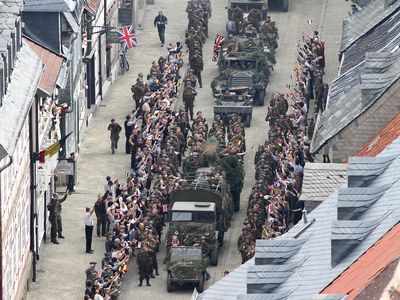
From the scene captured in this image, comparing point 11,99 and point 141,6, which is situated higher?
point 11,99

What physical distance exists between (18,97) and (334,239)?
761 inches

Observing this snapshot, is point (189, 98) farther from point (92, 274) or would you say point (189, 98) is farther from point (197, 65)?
point (92, 274)

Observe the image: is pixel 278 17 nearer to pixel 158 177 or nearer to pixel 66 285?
pixel 158 177

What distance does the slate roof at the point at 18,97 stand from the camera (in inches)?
3027

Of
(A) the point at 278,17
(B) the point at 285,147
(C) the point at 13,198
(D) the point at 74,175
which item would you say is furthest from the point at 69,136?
(A) the point at 278,17

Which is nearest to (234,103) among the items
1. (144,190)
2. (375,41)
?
(375,41)

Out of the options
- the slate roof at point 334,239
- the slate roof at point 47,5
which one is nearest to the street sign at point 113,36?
the slate roof at point 47,5

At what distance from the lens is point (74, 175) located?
10550 centimetres

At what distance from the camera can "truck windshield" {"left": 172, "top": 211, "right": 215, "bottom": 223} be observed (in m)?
93.9

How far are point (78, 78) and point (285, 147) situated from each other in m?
14.1

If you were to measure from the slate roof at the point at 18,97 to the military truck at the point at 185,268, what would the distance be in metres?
9.06

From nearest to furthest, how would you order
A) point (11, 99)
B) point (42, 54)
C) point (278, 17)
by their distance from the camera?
1. point (11, 99)
2. point (42, 54)
3. point (278, 17)

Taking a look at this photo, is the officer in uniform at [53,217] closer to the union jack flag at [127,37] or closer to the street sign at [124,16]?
the union jack flag at [127,37]

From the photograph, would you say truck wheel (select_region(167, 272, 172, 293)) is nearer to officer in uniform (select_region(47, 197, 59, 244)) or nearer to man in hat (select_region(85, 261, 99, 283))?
man in hat (select_region(85, 261, 99, 283))
